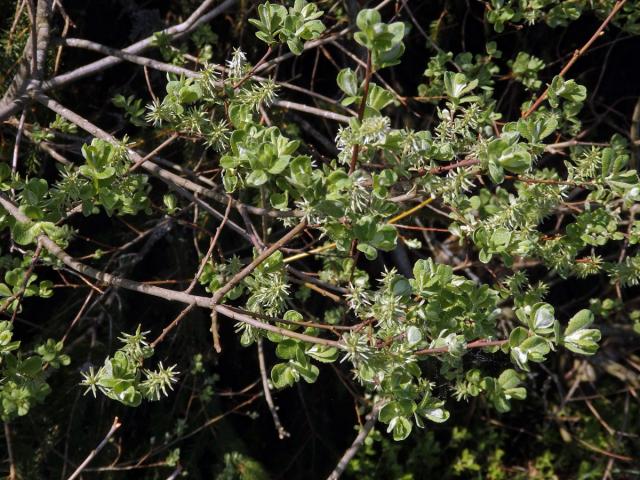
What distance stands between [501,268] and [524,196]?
0.80 m

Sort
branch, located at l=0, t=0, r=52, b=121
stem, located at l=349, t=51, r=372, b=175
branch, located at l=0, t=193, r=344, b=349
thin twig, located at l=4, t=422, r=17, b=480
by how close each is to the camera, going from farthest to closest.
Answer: thin twig, located at l=4, t=422, r=17, b=480 → branch, located at l=0, t=0, r=52, b=121 → branch, located at l=0, t=193, r=344, b=349 → stem, located at l=349, t=51, r=372, b=175

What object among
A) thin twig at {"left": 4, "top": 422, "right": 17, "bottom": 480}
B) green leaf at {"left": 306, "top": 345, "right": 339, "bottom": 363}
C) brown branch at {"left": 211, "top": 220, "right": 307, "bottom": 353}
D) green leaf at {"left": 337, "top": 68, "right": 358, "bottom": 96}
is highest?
green leaf at {"left": 337, "top": 68, "right": 358, "bottom": 96}

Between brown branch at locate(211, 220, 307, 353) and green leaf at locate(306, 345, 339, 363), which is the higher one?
brown branch at locate(211, 220, 307, 353)

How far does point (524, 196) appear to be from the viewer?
56.4 inches

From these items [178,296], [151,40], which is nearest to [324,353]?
[178,296]

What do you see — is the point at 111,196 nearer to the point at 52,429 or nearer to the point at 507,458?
the point at 52,429

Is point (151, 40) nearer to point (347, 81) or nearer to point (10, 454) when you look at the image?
point (347, 81)

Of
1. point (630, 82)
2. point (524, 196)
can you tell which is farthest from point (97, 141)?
point (630, 82)

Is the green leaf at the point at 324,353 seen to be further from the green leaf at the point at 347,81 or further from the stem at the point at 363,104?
the green leaf at the point at 347,81

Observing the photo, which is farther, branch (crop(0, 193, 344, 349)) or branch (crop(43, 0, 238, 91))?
branch (crop(43, 0, 238, 91))

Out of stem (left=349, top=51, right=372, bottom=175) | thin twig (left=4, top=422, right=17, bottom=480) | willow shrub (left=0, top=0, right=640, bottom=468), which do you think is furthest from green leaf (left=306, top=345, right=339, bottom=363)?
thin twig (left=4, top=422, right=17, bottom=480)

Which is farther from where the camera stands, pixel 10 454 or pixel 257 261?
pixel 10 454

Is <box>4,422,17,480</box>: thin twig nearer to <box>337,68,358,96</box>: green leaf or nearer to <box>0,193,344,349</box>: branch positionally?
<box>0,193,344,349</box>: branch

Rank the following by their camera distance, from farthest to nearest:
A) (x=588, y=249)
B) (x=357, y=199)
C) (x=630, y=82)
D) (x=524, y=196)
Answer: (x=630, y=82) → (x=588, y=249) → (x=524, y=196) → (x=357, y=199)
